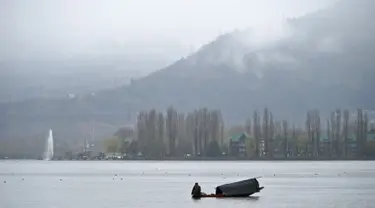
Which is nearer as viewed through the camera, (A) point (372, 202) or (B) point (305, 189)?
(A) point (372, 202)

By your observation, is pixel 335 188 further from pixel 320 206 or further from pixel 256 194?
pixel 320 206

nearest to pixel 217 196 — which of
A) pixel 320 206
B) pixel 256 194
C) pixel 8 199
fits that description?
pixel 256 194

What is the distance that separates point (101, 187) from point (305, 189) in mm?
21417

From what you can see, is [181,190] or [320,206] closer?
[320,206]

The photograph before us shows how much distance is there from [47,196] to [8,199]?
4317mm

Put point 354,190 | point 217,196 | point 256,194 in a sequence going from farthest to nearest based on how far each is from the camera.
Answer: point 354,190 → point 256,194 → point 217,196

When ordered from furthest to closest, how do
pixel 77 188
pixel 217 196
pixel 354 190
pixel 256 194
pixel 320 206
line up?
pixel 77 188 → pixel 354 190 → pixel 256 194 → pixel 217 196 → pixel 320 206

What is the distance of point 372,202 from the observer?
72625 mm

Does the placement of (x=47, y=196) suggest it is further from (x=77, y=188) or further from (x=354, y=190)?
(x=354, y=190)

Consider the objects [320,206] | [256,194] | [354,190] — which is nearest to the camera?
[320,206]

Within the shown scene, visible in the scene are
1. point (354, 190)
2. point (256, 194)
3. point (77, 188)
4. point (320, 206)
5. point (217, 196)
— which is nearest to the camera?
point (320, 206)

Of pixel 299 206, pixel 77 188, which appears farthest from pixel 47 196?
pixel 299 206

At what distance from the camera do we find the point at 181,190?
9244 centimetres

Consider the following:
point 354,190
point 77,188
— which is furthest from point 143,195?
point 354,190
